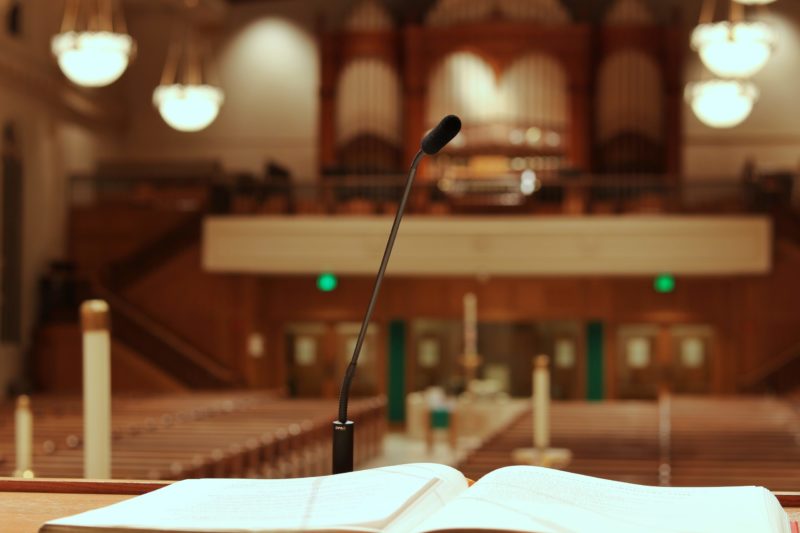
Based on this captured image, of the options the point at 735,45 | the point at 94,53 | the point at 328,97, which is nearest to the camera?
the point at 94,53

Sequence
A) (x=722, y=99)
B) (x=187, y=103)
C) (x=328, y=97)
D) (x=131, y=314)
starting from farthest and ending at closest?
(x=328, y=97) → (x=131, y=314) → (x=187, y=103) → (x=722, y=99)

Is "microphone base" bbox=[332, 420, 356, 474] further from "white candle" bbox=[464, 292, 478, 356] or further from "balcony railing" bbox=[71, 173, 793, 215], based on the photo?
"white candle" bbox=[464, 292, 478, 356]

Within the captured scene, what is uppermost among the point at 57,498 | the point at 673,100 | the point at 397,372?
the point at 673,100

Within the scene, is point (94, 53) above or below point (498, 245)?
above

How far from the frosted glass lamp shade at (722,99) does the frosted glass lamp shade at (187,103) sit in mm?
5951

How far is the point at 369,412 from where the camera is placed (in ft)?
45.1

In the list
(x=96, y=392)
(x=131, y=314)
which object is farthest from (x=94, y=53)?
(x=96, y=392)

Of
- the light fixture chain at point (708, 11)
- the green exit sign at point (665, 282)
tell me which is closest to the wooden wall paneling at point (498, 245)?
the green exit sign at point (665, 282)

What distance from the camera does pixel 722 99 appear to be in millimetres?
14016

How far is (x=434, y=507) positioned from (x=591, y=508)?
27 centimetres

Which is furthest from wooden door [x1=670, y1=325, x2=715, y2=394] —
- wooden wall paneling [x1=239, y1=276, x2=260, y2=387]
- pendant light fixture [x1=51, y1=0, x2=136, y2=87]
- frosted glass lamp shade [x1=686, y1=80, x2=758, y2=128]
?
pendant light fixture [x1=51, y1=0, x2=136, y2=87]

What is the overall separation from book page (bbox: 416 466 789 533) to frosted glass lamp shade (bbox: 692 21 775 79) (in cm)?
1111

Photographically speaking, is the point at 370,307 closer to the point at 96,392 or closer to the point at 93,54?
the point at 96,392

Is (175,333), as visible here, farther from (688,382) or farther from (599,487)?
(599,487)
